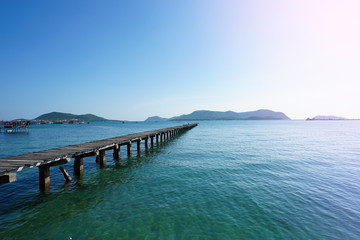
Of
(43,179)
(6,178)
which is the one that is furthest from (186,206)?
(43,179)

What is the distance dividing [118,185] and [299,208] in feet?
28.5

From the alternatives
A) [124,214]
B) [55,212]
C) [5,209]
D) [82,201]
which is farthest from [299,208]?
[5,209]

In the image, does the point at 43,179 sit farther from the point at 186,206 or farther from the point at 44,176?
the point at 186,206

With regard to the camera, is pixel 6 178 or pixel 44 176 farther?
pixel 44 176

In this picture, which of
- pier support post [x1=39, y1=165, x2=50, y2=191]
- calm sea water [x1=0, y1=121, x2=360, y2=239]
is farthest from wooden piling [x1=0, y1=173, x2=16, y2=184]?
pier support post [x1=39, y1=165, x2=50, y2=191]

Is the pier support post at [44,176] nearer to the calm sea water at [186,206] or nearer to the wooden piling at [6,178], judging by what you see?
the calm sea water at [186,206]

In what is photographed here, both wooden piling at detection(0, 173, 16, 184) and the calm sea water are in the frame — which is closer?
the calm sea water

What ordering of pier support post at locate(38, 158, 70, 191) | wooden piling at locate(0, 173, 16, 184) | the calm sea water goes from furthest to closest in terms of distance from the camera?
pier support post at locate(38, 158, 70, 191) < wooden piling at locate(0, 173, 16, 184) < the calm sea water

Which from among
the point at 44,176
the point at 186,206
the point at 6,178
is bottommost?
the point at 186,206

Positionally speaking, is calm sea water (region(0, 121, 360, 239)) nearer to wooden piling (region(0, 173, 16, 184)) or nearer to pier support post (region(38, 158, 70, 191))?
pier support post (region(38, 158, 70, 191))

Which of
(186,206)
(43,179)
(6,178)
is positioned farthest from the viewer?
(43,179)

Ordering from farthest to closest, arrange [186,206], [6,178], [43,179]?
[43,179] < [186,206] < [6,178]

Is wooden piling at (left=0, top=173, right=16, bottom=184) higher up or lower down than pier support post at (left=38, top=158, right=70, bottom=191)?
higher up

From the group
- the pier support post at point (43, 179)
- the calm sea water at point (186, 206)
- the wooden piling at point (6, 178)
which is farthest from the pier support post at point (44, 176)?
the wooden piling at point (6, 178)
